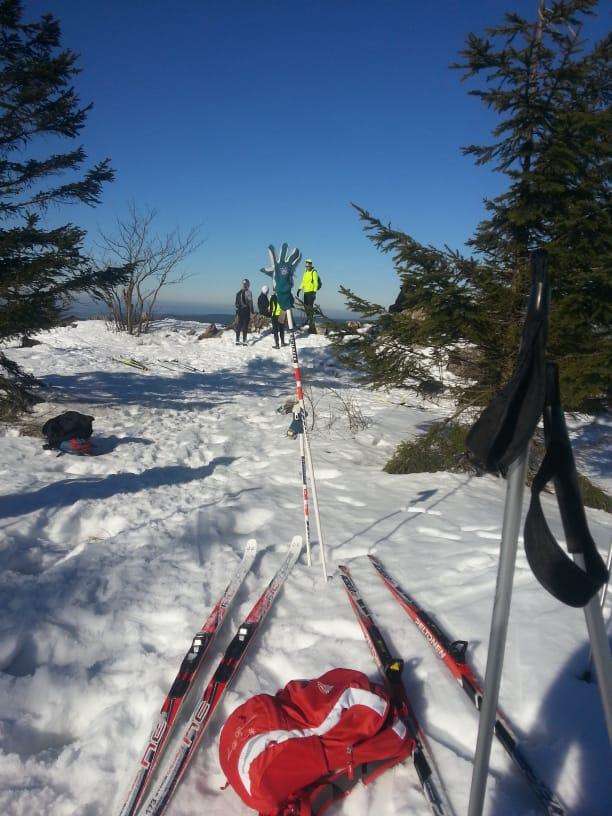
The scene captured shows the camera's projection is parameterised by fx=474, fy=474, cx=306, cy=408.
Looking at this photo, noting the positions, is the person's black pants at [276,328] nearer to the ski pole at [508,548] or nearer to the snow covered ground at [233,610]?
the snow covered ground at [233,610]

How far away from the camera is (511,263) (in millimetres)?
5793

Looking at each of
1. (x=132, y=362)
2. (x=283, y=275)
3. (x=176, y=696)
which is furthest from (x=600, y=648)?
(x=132, y=362)

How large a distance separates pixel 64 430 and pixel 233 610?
5024 mm

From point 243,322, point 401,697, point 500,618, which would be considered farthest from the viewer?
point 243,322

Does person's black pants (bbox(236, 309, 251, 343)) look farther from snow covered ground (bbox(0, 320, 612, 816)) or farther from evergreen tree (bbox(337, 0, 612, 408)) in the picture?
evergreen tree (bbox(337, 0, 612, 408))

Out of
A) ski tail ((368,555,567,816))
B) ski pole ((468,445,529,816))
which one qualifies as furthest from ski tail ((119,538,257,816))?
ski pole ((468,445,529,816))

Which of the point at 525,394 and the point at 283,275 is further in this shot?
the point at 283,275

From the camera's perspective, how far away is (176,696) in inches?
106

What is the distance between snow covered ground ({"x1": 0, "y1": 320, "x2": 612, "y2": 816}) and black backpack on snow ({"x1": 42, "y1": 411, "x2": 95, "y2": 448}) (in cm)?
34

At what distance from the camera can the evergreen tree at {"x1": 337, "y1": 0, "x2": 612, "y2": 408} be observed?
4984 mm

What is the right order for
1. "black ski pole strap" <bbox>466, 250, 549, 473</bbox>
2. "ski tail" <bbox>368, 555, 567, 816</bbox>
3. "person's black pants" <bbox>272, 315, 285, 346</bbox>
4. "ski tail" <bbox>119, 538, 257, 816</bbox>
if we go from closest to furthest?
"black ski pole strap" <bbox>466, 250, 549, 473</bbox> → "ski tail" <bbox>368, 555, 567, 816</bbox> → "ski tail" <bbox>119, 538, 257, 816</bbox> → "person's black pants" <bbox>272, 315, 285, 346</bbox>

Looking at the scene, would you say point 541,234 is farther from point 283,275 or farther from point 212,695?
point 212,695

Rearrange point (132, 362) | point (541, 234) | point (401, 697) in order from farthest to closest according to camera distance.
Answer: point (132, 362), point (541, 234), point (401, 697)

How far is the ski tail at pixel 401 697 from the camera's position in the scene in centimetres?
212
